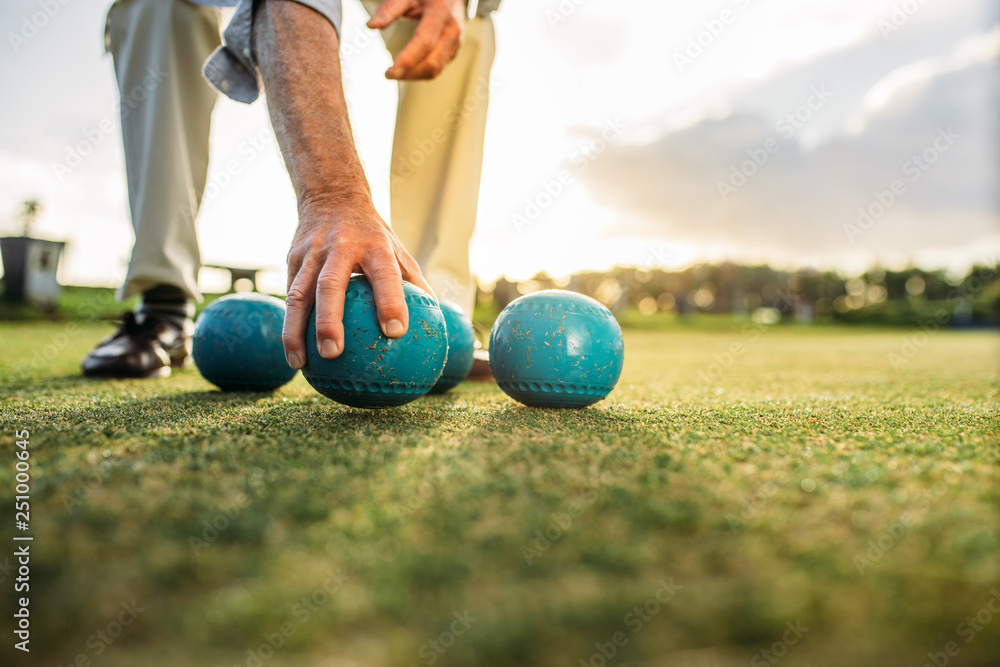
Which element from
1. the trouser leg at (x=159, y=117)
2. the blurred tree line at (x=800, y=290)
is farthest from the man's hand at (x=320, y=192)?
the blurred tree line at (x=800, y=290)

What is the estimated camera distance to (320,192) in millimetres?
1993

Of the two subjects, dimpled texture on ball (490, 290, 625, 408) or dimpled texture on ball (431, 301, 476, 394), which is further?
dimpled texture on ball (431, 301, 476, 394)

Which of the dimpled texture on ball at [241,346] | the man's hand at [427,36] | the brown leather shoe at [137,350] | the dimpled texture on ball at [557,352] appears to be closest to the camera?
the dimpled texture on ball at [557,352]

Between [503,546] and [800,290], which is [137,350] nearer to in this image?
[503,546]

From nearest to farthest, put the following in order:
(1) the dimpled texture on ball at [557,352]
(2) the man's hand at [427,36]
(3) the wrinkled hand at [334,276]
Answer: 1. (3) the wrinkled hand at [334,276]
2. (1) the dimpled texture on ball at [557,352]
3. (2) the man's hand at [427,36]

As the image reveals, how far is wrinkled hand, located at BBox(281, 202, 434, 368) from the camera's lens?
1791 millimetres

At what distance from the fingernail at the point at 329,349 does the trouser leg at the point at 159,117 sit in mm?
1897

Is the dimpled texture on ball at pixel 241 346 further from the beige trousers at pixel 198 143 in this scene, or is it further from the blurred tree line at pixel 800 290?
the blurred tree line at pixel 800 290

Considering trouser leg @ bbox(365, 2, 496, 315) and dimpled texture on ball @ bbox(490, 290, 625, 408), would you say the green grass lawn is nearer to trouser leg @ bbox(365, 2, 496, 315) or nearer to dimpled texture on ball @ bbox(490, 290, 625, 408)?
dimpled texture on ball @ bbox(490, 290, 625, 408)

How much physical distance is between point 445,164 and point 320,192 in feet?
5.98

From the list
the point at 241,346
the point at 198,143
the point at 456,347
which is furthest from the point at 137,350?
the point at 456,347

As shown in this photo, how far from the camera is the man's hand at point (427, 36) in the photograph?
8.21 ft

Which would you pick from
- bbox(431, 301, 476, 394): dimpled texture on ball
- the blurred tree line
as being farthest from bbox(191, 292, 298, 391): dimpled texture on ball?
the blurred tree line

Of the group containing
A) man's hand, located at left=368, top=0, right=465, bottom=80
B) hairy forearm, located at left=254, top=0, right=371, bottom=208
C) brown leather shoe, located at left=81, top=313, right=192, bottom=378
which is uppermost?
man's hand, located at left=368, top=0, right=465, bottom=80
